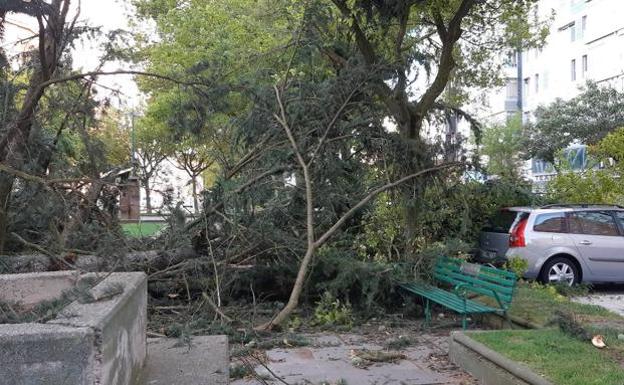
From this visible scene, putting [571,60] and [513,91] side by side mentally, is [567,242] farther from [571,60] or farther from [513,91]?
[513,91]

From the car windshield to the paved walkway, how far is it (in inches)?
174

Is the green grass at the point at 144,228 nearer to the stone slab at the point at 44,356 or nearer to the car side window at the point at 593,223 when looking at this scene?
the stone slab at the point at 44,356

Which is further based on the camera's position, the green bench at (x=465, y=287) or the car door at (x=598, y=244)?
the car door at (x=598, y=244)

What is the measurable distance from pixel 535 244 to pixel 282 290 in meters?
4.54

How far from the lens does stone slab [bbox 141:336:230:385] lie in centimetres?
419

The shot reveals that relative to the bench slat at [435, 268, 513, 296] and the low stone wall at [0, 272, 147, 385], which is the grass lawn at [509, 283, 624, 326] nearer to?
the bench slat at [435, 268, 513, 296]

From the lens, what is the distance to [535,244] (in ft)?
35.6

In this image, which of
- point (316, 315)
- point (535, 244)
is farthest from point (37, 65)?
point (535, 244)

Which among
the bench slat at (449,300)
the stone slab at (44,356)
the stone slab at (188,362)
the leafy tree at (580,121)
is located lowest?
the stone slab at (188,362)

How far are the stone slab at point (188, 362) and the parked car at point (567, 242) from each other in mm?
7044

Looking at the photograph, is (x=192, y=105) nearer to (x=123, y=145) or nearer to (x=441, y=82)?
(x=441, y=82)

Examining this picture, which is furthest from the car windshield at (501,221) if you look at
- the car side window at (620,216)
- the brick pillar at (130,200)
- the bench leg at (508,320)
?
the brick pillar at (130,200)

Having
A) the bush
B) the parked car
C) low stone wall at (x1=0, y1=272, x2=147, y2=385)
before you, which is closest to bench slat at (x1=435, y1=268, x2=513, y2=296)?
the bush

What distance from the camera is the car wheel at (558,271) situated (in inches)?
431
